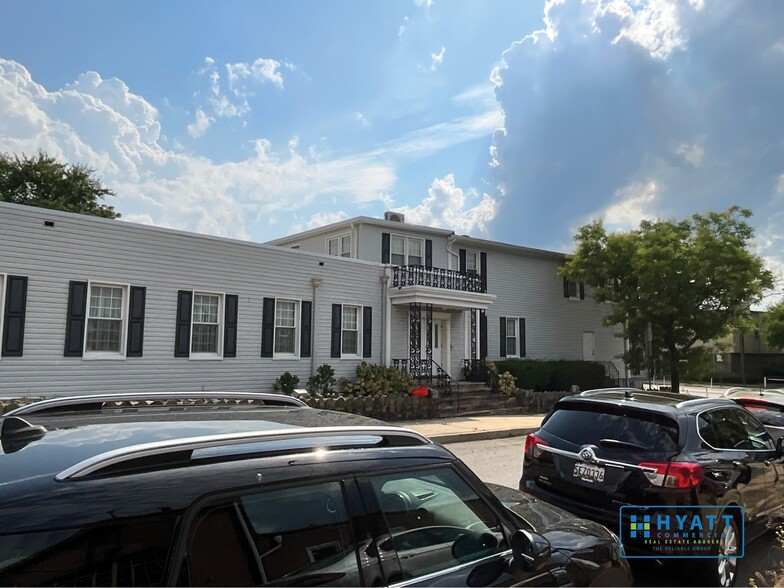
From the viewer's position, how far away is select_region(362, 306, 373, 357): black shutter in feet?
62.4

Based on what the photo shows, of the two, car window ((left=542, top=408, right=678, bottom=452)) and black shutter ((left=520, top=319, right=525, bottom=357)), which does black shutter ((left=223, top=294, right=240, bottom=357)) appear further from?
black shutter ((left=520, top=319, right=525, bottom=357))

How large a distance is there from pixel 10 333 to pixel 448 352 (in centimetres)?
A: 1440

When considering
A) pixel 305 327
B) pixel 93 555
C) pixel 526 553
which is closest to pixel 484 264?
pixel 305 327

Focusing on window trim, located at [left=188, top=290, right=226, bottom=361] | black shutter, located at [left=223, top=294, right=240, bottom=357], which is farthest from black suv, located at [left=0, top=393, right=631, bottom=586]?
black shutter, located at [left=223, top=294, right=240, bottom=357]

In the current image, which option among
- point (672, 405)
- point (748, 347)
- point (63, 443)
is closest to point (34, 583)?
point (63, 443)

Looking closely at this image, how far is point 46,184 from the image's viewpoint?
3128cm

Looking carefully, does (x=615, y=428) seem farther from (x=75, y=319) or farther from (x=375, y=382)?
(x=375, y=382)

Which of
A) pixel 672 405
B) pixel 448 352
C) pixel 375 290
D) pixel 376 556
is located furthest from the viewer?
pixel 448 352

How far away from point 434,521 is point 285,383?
14.4m

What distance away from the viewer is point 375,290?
64.5 ft

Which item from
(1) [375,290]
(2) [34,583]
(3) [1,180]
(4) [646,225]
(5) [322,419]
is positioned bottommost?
(2) [34,583]

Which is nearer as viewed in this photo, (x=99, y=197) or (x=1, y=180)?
(x=1, y=180)

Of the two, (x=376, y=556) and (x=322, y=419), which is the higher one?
(x=322, y=419)

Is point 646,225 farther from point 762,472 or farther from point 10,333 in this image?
point 10,333
